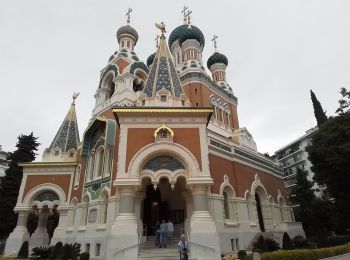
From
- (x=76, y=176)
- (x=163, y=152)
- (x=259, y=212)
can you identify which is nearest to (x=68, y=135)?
(x=76, y=176)

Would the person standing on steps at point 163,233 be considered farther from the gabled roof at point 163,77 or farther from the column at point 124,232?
the gabled roof at point 163,77

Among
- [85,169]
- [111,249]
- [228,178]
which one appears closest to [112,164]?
[85,169]

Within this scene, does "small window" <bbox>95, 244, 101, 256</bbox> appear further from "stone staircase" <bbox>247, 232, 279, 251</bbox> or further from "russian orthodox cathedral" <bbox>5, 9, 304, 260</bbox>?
"stone staircase" <bbox>247, 232, 279, 251</bbox>

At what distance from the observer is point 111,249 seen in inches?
400

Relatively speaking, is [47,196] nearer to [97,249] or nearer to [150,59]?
[97,249]

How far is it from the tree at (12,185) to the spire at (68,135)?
249 inches

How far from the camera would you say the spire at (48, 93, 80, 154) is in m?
20.9

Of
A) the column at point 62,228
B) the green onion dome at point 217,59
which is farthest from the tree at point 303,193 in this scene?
the column at point 62,228

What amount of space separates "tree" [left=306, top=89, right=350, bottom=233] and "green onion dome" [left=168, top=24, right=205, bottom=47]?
1214 cm

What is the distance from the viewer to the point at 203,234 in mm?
10492

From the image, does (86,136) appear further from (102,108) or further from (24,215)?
(24,215)

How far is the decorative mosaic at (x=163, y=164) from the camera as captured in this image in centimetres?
1186

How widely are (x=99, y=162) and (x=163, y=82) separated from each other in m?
5.89

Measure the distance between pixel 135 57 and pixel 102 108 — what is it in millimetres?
4838
